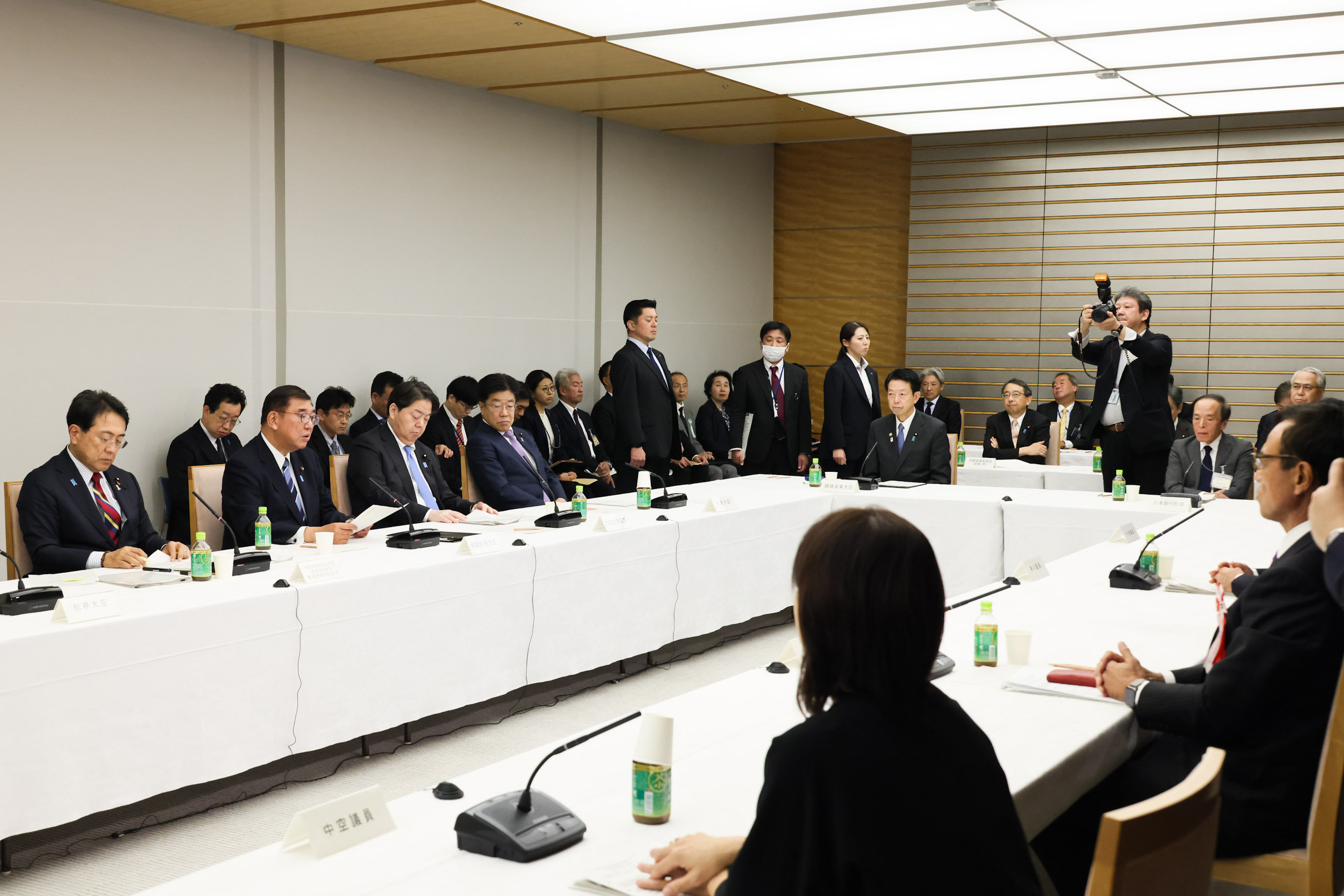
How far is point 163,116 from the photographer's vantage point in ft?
18.9

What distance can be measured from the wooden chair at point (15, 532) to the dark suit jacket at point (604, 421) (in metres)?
4.58

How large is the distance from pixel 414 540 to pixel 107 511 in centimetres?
105

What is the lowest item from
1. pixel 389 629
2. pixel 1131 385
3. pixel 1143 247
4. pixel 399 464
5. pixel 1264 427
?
pixel 389 629

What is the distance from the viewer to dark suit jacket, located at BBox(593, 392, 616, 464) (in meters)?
8.23

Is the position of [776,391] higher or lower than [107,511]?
higher

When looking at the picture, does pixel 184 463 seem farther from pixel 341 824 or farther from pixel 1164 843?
pixel 1164 843

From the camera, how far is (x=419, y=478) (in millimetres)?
5066

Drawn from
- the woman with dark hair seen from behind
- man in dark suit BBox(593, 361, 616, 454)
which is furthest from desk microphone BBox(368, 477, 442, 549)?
man in dark suit BBox(593, 361, 616, 454)

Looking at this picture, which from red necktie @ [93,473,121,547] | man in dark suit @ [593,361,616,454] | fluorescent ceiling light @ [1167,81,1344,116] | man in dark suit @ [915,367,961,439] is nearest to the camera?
red necktie @ [93,473,121,547]

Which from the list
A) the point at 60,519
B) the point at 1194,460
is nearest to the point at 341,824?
the point at 60,519

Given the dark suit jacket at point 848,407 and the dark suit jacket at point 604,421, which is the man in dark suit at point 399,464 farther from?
the dark suit jacket at point 848,407

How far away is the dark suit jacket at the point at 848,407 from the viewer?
7656 mm

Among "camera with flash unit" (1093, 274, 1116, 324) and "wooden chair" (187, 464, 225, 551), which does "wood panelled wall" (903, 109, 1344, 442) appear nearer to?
"camera with flash unit" (1093, 274, 1116, 324)

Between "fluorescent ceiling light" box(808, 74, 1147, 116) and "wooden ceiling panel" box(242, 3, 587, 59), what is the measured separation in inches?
92.5
